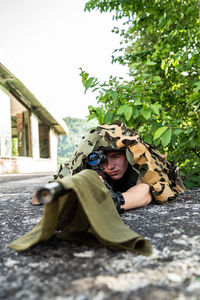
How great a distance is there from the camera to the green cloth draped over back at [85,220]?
0.72 m

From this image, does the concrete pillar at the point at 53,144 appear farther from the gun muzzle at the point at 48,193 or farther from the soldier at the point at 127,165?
the gun muzzle at the point at 48,193

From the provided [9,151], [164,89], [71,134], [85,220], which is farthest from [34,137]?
[71,134]

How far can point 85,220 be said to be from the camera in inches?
32.7

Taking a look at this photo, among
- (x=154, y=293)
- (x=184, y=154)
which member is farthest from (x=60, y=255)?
(x=184, y=154)

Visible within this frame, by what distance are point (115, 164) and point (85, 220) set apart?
0.95 m

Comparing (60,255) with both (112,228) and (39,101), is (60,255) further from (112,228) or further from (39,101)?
Answer: (39,101)

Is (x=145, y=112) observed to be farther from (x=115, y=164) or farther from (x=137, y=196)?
(x=137, y=196)

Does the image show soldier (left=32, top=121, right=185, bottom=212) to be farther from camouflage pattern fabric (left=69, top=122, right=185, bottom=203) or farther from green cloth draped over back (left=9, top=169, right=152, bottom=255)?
green cloth draped over back (left=9, top=169, right=152, bottom=255)

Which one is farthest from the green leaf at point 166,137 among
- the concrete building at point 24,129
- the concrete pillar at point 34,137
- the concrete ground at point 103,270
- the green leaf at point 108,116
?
the concrete pillar at point 34,137

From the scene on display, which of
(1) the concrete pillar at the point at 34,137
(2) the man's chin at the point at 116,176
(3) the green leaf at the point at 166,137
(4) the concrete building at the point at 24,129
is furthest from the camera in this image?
(1) the concrete pillar at the point at 34,137

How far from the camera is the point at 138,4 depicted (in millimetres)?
2672

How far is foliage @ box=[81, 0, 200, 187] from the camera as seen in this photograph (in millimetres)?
1741

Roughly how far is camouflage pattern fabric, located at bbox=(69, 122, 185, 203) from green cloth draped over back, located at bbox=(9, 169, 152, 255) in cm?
70

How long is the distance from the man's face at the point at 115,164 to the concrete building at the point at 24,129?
17.5 ft
